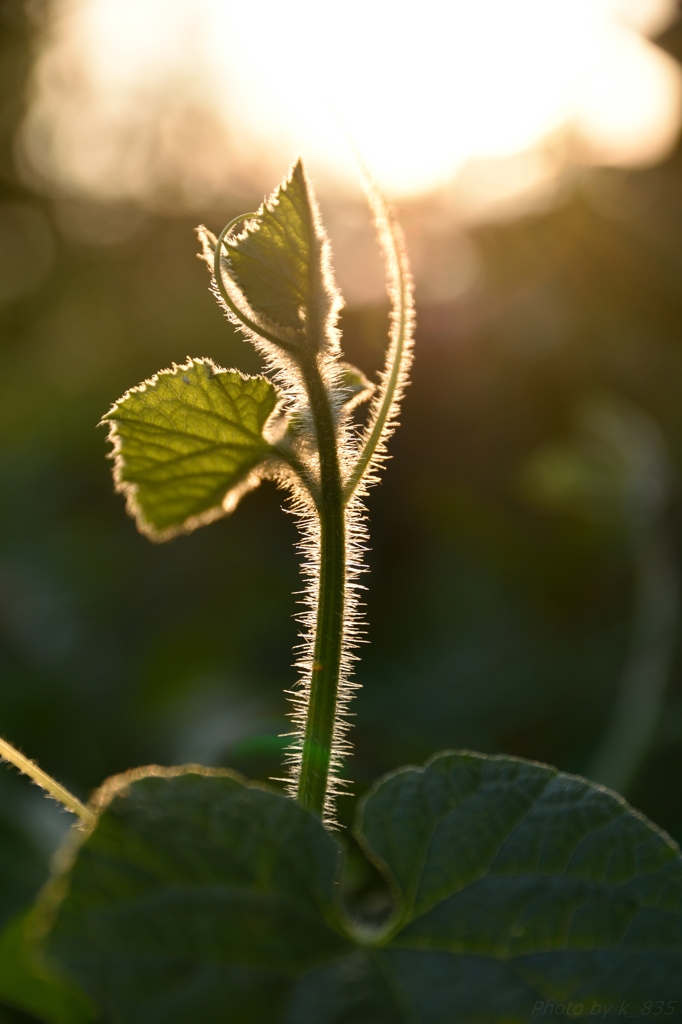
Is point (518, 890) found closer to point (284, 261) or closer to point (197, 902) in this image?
point (197, 902)

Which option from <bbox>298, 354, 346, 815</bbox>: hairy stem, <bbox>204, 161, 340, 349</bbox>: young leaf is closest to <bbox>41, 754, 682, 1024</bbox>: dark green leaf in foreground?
<bbox>298, 354, 346, 815</bbox>: hairy stem

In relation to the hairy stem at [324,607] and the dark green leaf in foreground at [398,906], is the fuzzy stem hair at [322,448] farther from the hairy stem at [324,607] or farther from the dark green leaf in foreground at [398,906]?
the dark green leaf in foreground at [398,906]

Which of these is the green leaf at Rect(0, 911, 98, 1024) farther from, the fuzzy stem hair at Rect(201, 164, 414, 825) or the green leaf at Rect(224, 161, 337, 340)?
the green leaf at Rect(224, 161, 337, 340)

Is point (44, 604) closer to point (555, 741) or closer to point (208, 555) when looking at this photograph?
point (208, 555)

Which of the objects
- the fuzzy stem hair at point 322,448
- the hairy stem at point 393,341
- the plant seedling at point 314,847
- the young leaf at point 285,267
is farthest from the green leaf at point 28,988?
the young leaf at point 285,267

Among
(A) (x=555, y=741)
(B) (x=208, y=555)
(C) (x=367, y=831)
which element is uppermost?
(C) (x=367, y=831)

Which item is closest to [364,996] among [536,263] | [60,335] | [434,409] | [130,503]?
[130,503]
